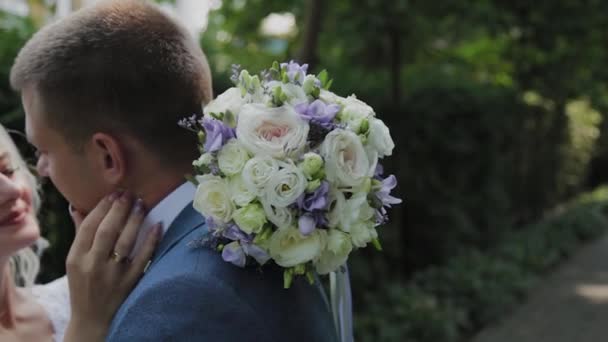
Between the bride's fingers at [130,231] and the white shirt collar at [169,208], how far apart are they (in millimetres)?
28

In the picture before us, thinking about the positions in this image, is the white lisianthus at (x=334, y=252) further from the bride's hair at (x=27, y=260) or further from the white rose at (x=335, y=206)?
the bride's hair at (x=27, y=260)

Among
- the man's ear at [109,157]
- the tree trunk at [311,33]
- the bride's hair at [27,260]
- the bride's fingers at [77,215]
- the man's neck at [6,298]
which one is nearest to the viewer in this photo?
the man's ear at [109,157]

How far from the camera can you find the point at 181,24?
1.94m

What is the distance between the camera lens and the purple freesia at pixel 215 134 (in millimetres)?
1611

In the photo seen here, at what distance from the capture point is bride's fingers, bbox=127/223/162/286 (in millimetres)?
1797

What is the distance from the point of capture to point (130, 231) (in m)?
1.78

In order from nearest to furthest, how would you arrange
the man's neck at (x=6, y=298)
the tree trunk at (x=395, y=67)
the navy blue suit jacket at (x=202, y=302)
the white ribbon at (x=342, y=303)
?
the navy blue suit jacket at (x=202, y=302) < the white ribbon at (x=342, y=303) < the man's neck at (x=6, y=298) < the tree trunk at (x=395, y=67)

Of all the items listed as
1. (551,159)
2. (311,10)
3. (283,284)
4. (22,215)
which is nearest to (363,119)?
(283,284)

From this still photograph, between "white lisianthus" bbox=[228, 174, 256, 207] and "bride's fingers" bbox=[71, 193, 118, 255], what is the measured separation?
1.21 ft

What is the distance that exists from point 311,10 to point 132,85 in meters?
4.37

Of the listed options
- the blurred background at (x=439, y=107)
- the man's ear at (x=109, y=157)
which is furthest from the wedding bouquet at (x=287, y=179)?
the blurred background at (x=439, y=107)

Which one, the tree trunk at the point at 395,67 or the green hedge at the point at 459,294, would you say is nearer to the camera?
the green hedge at the point at 459,294

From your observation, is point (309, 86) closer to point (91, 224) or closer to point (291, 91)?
point (291, 91)

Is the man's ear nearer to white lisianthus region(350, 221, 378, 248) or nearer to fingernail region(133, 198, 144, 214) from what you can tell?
fingernail region(133, 198, 144, 214)
